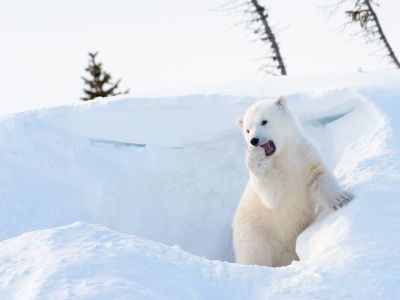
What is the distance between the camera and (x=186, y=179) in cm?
792

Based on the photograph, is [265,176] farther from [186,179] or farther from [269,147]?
[186,179]

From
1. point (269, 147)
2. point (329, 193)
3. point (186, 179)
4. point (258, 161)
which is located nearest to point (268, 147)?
point (269, 147)

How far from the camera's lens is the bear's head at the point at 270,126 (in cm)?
551

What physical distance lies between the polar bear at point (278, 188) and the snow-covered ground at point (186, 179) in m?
0.29

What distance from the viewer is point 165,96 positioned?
8.19m

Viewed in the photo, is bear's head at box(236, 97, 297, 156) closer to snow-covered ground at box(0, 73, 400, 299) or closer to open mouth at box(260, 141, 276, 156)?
open mouth at box(260, 141, 276, 156)

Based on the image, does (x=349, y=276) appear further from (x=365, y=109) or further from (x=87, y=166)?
(x=87, y=166)

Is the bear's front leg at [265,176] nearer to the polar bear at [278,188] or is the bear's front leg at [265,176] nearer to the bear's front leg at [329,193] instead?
the polar bear at [278,188]

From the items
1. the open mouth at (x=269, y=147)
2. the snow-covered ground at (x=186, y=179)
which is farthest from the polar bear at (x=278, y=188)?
the snow-covered ground at (x=186, y=179)

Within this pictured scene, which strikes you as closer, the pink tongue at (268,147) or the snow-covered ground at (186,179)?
the snow-covered ground at (186,179)

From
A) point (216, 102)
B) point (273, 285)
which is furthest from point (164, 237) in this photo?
point (273, 285)

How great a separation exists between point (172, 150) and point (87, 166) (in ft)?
3.64

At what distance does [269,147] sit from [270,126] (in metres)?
0.21

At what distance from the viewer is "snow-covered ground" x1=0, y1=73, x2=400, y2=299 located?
3.96 meters
